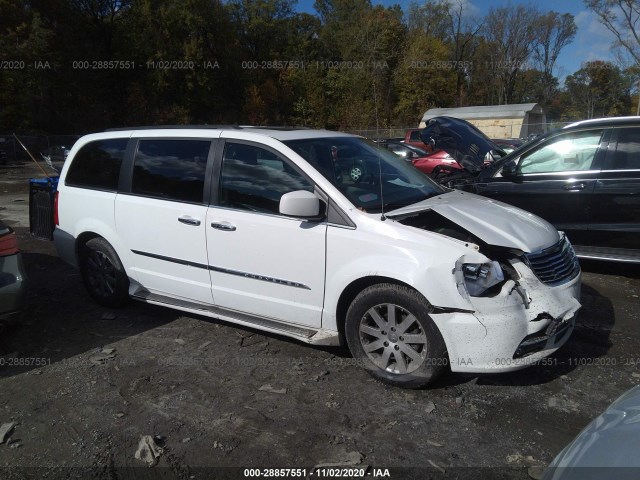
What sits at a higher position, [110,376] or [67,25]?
[67,25]

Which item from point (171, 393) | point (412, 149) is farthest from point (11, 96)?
point (171, 393)

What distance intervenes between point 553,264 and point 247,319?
2388mm

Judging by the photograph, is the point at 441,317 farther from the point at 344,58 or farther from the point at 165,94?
the point at 344,58

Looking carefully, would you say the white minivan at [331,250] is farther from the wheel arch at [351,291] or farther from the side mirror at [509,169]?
the side mirror at [509,169]

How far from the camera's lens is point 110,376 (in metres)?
3.93

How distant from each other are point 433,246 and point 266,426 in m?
1.58

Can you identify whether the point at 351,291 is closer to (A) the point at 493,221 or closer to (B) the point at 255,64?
(A) the point at 493,221

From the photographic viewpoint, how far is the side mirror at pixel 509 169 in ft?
20.9

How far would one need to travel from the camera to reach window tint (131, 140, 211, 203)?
4.42 m

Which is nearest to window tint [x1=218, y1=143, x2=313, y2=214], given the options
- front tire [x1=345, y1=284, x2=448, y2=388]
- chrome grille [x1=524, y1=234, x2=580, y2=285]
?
front tire [x1=345, y1=284, x2=448, y2=388]

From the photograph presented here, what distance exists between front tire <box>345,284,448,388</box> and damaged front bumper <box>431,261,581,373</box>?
110 mm

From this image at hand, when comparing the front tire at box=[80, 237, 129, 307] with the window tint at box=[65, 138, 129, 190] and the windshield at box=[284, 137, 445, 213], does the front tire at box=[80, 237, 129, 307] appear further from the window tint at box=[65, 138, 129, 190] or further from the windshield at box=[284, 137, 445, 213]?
the windshield at box=[284, 137, 445, 213]

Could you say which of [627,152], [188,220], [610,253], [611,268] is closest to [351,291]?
[188,220]

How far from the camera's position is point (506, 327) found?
322 cm
